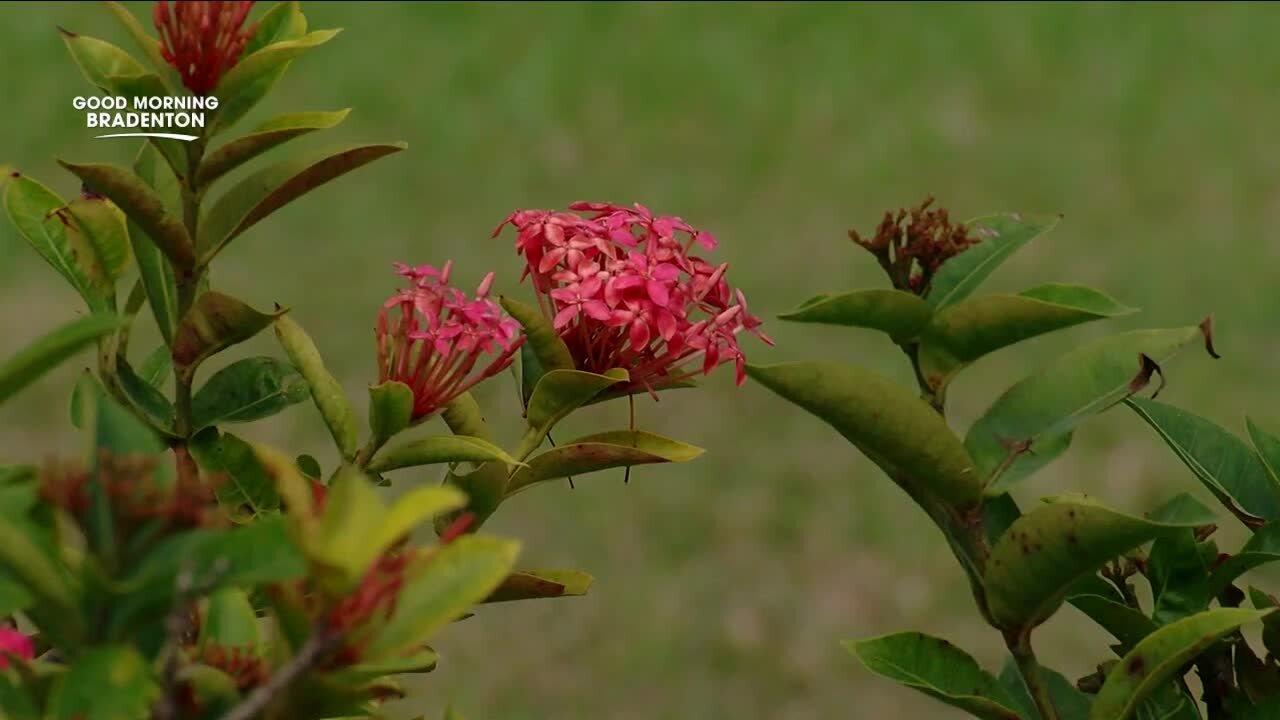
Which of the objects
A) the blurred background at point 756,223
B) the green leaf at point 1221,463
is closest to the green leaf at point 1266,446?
the green leaf at point 1221,463

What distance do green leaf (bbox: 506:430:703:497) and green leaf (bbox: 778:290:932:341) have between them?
0.13 m

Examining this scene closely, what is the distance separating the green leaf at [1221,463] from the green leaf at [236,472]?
2.10ft

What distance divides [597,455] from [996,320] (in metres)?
0.29

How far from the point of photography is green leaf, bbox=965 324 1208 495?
1165mm

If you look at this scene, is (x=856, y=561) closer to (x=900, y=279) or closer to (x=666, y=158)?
(x=666, y=158)

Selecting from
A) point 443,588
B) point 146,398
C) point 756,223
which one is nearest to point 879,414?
point 443,588

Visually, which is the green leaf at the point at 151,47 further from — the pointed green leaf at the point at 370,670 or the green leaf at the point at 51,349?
the pointed green leaf at the point at 370,670

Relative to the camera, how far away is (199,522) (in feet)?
2.42

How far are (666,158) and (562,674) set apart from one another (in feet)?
9.10

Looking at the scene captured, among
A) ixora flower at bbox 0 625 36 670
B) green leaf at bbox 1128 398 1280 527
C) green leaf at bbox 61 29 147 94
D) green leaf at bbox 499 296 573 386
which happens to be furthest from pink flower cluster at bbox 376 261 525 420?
green leaf at bbox 1128 398 1280 527

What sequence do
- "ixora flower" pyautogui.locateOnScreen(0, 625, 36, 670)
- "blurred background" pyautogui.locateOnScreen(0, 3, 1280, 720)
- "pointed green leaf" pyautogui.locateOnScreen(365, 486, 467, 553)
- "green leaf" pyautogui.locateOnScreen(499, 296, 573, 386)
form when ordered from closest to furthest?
"pointed green leaf" pyautogui.locateOnScreen(365, 486, 467, 553), "ixora flower" pyautogui.locateOnScreen(0, 625, 36, 670), "green leaf" pyautogui.locateOnScreen(499, 296, 573, 386), "blurred background" pyautogui.locateOnScreen(0, 3, 1280, 720)

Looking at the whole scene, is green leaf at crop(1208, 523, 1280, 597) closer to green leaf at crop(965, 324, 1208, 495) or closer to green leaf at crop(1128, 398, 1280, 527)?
green leaf at crop(1128, 398, 1280, 527)

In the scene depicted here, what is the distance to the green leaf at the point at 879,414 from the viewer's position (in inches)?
43.8

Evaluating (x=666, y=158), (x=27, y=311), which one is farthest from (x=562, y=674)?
(x=666, y=158)
